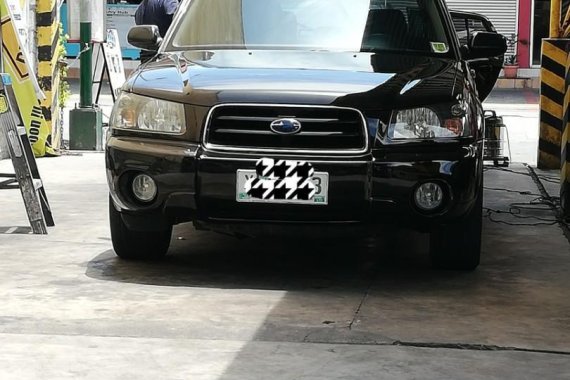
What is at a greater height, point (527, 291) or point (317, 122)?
point (317, 122)

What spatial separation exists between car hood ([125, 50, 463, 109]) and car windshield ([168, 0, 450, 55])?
0.58ft

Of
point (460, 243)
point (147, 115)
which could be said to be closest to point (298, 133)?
point (147, 115)

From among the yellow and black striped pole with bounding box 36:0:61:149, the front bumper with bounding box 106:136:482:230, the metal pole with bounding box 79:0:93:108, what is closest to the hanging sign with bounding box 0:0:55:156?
the yellow and black striped pole with bounding box 36:0:61:149

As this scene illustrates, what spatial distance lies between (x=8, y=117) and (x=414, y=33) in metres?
2.54

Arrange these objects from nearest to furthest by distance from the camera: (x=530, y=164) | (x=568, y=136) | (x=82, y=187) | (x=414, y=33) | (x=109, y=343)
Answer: (x=109, y=343)
(x=414, y=33)
(x=568, y=136)
(x=82, y=187)
(x=530, y=164)

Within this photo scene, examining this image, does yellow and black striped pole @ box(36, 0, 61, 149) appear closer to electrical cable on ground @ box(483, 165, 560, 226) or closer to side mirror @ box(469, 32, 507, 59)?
electrical cable on ground @ box(483, 165, 560, 226)

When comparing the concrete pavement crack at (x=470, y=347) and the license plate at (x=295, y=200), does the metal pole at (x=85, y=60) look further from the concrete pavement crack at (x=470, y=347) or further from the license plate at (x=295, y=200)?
the concrete pavement crack at (x=470, y=347)

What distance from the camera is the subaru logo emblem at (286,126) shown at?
5555mm

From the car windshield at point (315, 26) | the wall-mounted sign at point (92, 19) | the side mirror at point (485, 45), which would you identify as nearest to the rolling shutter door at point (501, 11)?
the wall-mounted sign at point (92, 19)

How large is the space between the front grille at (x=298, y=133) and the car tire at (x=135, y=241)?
765 millimetres

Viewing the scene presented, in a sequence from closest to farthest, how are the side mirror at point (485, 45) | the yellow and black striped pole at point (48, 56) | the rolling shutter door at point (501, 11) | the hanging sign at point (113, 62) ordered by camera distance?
the side mirror at point (485, 45) → the yellow and black striped pole at point (48, 56) → the hanging sign at point (113, 62) → the rolling shutter door at point (501, 11)

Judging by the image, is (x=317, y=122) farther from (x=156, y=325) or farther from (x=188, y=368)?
(x=188, y=368)

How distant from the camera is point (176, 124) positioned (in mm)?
5699

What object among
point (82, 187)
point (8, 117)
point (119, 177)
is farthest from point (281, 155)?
point (82, 187)
